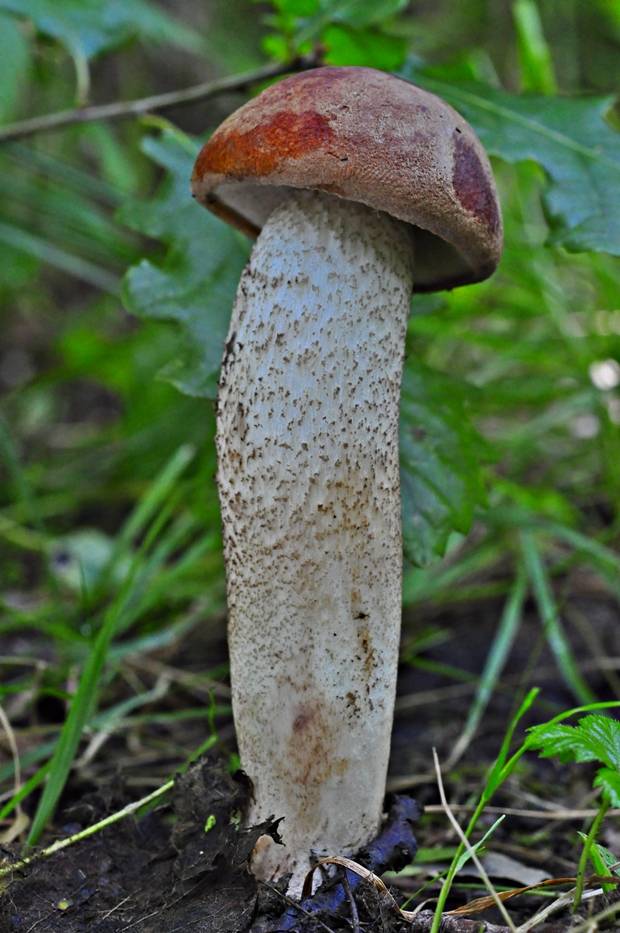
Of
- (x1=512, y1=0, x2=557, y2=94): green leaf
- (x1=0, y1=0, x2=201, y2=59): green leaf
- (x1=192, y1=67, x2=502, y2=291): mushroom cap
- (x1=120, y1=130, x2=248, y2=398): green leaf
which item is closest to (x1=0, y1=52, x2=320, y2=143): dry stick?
(x1=0, y1=0, x2=201, y2=59): green leaf

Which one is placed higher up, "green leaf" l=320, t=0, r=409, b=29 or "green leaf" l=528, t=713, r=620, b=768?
"green leaf" l=320, t=0, r=409, b=29

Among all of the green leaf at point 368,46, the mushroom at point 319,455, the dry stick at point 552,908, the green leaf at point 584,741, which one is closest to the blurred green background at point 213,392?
the green leaf at point 368,46

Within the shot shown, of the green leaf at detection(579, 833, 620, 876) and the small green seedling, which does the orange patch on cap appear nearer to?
the small green seedling

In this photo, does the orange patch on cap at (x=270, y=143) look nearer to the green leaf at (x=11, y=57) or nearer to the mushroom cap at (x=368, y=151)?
the mushroom cap at (x=368, y=151)

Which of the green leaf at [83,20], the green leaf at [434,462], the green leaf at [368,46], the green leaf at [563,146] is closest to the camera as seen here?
the green leaf at [563,146]

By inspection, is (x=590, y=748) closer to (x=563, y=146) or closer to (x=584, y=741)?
(x=584, y=741)

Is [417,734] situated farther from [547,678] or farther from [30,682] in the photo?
[30,682]
